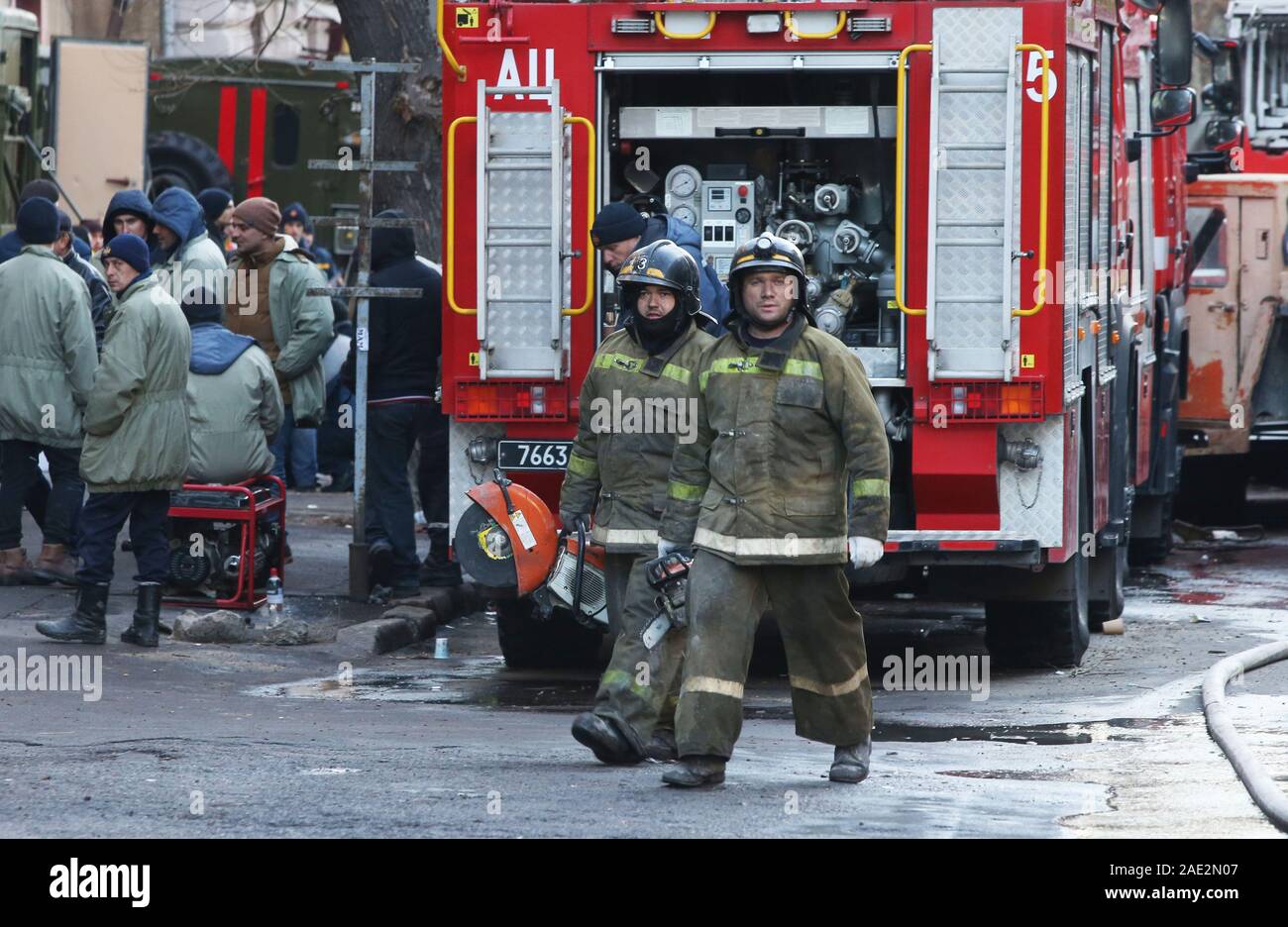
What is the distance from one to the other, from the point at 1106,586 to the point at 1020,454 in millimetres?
2385

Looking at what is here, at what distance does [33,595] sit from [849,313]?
13.9 feet

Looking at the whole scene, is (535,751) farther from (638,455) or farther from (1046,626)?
(1046,626)

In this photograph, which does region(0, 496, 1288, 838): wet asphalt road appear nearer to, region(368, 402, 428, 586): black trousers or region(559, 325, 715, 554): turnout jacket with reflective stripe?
region(368, 402, 428, 586): black trousers

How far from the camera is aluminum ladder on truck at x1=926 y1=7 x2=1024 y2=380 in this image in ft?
31.0

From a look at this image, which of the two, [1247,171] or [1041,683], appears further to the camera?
[1247,171]

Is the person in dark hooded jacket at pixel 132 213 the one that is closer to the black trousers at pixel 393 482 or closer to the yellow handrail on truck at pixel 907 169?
the black trousers at pixel 393 482

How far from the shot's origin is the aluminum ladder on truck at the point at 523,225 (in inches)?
383

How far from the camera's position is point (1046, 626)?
10445 millimetres

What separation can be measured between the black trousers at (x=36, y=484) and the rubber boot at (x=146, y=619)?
1641 millimetres

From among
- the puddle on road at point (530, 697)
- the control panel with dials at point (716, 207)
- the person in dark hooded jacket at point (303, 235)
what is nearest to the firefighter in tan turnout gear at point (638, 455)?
the puddle on road at point (530, 697)

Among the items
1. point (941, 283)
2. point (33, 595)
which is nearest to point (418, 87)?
point (33, 595)

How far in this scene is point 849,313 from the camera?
34.0ft
